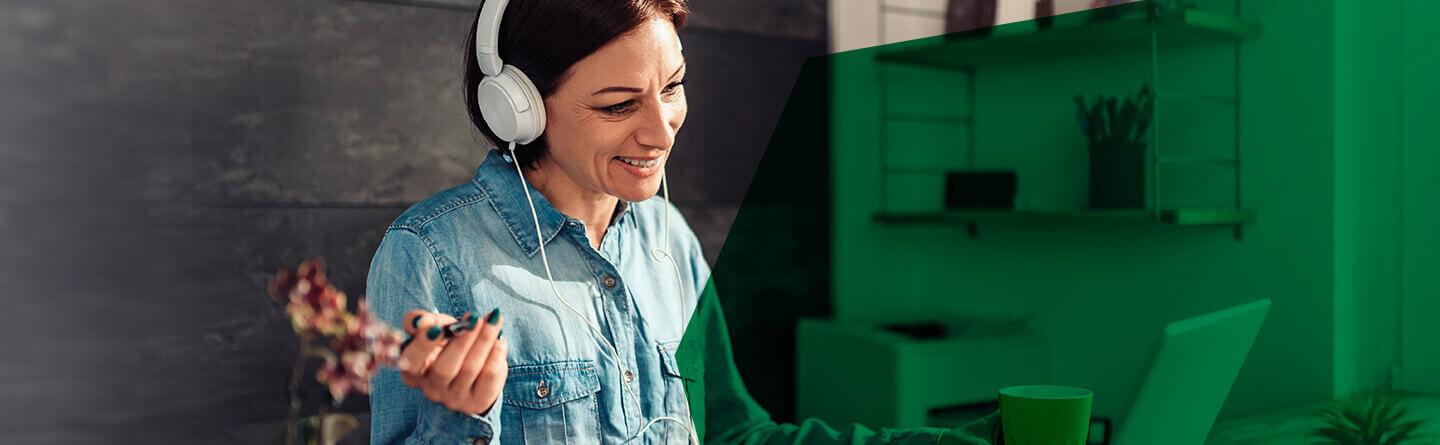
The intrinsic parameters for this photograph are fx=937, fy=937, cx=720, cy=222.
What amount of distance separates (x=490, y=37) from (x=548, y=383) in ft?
1.16

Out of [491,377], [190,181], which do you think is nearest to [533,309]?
[491,377]

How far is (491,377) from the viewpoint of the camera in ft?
2.64

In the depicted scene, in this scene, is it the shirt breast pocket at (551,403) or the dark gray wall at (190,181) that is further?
the dark gray wall at (190,181)

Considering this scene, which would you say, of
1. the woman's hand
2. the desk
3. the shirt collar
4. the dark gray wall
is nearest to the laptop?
the desk

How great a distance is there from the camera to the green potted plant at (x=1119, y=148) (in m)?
0.63

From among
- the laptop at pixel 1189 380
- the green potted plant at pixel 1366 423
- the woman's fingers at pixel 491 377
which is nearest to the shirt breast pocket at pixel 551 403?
the woman's fingers at pixel 491 377

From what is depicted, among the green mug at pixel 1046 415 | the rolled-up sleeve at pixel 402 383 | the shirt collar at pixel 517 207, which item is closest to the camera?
the green mug at pixel 1046 415

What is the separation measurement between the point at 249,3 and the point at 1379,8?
1440 millimetres

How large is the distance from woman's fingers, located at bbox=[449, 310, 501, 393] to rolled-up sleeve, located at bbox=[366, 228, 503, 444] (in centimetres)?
8

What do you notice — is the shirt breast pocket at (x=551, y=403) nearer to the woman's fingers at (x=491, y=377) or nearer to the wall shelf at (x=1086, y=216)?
the woman's fingers at (x=491, y=377)

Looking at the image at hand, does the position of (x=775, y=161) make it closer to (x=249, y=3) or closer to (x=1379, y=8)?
(x=1379, y=8)

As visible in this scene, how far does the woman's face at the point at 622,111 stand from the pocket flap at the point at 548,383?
0.62 ft

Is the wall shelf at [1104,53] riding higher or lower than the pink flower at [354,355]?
higher

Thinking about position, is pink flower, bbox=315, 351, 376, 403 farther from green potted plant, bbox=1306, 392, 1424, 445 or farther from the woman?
green potted plant, bbox=1306, 392, 1424, 445
